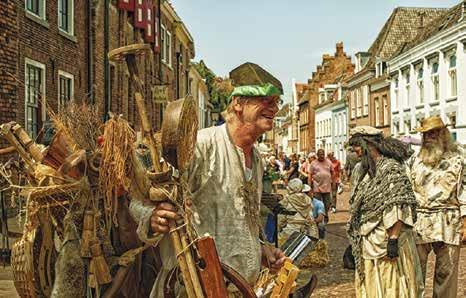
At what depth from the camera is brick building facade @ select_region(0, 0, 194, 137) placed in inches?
522

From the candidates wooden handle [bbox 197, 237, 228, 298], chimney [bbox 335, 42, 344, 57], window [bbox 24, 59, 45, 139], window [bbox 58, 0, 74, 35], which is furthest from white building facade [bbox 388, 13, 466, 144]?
chimney [bbox 335, 42, 344, 57]

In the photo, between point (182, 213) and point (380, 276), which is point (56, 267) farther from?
point (380, 276)

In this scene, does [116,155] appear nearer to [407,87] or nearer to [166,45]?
[166,45]

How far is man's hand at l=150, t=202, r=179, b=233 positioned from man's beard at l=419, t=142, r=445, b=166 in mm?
4799

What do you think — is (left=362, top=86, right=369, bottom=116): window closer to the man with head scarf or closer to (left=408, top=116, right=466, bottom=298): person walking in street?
(left=408, top=116, right=466, bottom=298): person walking in street

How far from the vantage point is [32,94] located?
14.6 m

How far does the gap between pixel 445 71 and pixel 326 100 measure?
3553 cm

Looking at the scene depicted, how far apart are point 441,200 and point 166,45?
29.2 metres

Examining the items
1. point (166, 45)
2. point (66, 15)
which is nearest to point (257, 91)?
point (66, 15)

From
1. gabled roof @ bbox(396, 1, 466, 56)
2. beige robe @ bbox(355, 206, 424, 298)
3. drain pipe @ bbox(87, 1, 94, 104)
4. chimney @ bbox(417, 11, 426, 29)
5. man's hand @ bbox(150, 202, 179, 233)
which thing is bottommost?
beige robe @ bbox(355, 206, 424, 298)

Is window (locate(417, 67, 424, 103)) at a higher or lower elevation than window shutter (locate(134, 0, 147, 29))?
lower

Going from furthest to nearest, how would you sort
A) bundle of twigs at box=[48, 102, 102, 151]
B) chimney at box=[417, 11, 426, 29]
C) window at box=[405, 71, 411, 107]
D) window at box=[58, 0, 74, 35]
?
chimney at box=[417, 11, 426, 29]
window at box=[405, 71, 411, 107]
window at box=[58, 0, 74, 35]
bundle of twigs at box=[48, 102, 102, 151]

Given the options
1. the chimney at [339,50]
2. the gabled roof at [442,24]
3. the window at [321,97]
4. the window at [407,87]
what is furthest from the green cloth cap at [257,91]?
the chimney at [339,50]

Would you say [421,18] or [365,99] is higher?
[421,18]
